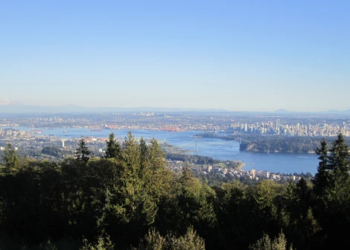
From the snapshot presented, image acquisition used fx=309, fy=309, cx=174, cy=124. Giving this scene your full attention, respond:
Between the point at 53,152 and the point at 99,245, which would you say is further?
the point at 53,152

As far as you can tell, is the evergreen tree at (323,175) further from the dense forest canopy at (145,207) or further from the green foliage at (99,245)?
the green foliage at (99,245)

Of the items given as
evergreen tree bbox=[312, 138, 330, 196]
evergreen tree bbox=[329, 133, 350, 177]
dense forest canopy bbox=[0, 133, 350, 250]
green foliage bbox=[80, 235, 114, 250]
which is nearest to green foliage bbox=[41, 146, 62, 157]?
dense forest canopy bbox=[0, 133, 350, 250]

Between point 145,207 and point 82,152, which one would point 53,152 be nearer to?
point 82,152

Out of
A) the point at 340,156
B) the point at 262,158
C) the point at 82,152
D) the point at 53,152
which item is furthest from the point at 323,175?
the point at 262,158

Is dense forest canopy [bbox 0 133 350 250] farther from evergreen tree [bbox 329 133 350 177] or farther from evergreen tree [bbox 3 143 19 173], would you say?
evergreen tree [bbox 3 143 19 173]

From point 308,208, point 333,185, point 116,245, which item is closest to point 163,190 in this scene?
point 116,245

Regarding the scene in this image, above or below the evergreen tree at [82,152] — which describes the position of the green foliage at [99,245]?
below

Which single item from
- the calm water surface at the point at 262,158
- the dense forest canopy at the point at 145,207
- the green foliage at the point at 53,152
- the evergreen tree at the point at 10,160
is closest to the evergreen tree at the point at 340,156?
the dense forest canopy at the point at 145,207

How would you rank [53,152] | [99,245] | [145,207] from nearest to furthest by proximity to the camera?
[99,245], [145,207], [53,152]

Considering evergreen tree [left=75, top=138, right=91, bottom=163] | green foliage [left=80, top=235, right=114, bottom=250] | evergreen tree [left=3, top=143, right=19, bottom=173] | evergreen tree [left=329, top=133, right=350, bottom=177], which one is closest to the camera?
green foliage [left=80, top=235, right=114, bottom=250]

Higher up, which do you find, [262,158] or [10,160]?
[10,160]
